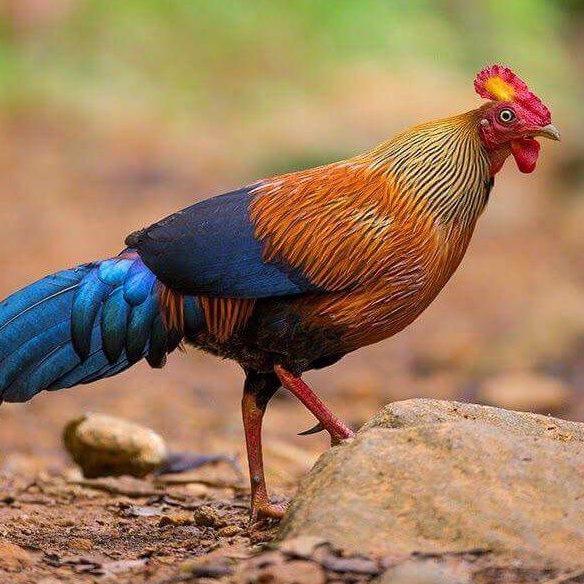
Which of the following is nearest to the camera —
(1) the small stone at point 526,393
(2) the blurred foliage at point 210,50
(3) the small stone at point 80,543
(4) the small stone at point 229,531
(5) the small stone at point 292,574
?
(5) the small stone at point 292,574

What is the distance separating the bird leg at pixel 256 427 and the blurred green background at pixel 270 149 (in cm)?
268

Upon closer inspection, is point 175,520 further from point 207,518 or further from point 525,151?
point 525,151

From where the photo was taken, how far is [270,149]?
1717 centimetres

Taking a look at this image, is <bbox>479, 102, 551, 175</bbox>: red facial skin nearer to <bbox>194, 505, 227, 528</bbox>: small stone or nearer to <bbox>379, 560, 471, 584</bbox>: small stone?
<bbox>194, 505, 227, 528</bbox>: small stone

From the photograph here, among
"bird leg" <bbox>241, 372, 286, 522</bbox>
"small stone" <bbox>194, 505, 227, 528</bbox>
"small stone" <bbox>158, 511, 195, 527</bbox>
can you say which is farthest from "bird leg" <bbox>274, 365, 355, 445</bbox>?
"small stone" <bbox>158, 511, 195, 527</bbox>

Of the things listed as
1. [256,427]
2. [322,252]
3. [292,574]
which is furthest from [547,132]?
[292,574]

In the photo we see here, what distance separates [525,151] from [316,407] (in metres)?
1.63

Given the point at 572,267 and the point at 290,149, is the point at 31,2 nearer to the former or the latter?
the point at 290,149

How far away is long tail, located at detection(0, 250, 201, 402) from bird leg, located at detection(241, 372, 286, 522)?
0.53 meters

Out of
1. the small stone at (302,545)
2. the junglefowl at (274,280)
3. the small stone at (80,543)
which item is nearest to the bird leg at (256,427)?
the junglefowl at (274,280)

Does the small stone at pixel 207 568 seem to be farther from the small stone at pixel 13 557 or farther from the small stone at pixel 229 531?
the small stone at pixel 229 531

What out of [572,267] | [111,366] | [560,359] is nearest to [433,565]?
[111,366]

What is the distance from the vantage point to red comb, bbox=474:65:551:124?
5.72m

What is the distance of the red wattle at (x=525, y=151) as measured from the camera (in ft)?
19.0
